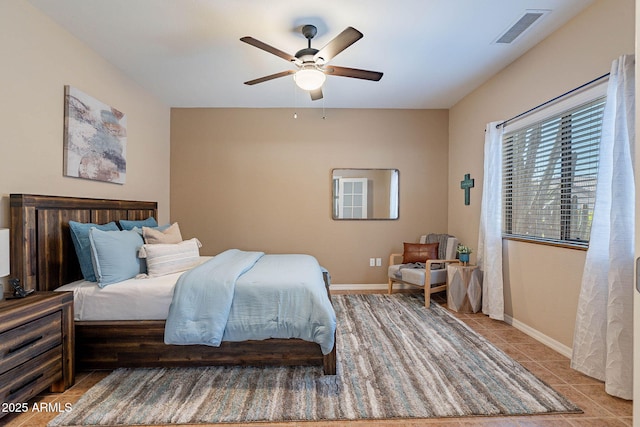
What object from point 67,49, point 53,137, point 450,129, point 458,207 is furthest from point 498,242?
point 67,49

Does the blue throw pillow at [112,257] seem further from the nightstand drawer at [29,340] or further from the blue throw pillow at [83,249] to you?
the nightstand drawer at [29,340]

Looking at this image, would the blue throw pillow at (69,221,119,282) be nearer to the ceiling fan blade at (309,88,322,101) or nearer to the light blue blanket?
the light blue blanket

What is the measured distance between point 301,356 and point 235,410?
60 cm

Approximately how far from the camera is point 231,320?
7.47ft

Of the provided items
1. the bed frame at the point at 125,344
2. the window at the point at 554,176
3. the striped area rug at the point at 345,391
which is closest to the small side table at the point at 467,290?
the window at the point at 554,176

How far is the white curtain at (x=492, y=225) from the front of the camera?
136 inches

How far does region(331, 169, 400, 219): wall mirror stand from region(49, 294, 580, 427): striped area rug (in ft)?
7.68

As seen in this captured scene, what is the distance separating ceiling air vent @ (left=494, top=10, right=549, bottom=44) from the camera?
98.8 inches

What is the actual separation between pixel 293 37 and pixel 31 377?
10.3ft

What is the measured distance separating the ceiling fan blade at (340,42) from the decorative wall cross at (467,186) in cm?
265

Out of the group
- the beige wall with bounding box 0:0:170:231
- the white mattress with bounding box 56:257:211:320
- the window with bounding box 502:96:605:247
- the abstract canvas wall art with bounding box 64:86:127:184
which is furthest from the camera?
the abstract canvas wall art with bounding box 64:86:127:184

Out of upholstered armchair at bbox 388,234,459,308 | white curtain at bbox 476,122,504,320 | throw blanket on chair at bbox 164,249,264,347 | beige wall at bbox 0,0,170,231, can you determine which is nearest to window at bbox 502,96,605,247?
white curtain at bbox 476,122,504,320

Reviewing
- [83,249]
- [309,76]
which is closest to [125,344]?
[83,249]

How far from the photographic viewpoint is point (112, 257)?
2.46m
